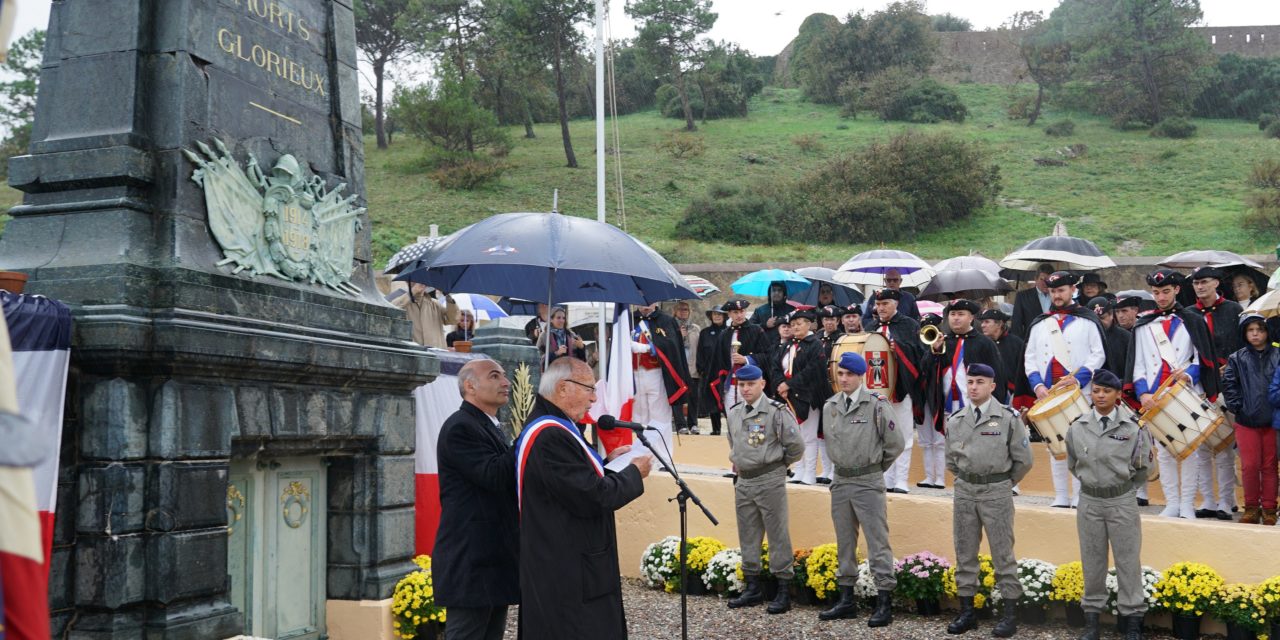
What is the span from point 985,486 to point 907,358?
2582 mm

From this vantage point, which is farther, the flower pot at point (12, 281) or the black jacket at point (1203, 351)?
the black jacket at point (1203, 351)

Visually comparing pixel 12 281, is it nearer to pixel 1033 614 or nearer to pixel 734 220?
pixel 1033 614

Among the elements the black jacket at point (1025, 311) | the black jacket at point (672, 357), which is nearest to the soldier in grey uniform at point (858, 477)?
the black jacket at point (1025, 311)

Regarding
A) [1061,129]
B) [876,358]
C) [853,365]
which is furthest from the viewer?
[1061,129]

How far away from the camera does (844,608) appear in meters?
9.66

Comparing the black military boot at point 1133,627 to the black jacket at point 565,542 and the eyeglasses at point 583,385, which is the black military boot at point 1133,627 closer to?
the black jacket at point 565,542

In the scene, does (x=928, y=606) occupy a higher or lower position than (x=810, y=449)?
lower

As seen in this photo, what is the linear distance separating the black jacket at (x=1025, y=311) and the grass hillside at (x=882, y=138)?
25.0 metres

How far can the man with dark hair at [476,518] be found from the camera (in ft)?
19.8

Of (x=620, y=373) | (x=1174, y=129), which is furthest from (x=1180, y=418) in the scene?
(x=1174, y=129)

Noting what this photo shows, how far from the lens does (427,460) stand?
9.29 metres

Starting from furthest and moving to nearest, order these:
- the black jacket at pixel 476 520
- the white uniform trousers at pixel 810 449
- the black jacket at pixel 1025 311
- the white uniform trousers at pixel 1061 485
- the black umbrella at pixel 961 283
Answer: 1. the black umbrella at pixel 961 283
2. the black jacket at pixel 1025 311
3. the white uniform trousers at pixel 810 449
4. the white uniform trousers at pixel 1061 485
5. the black jacket at pixel 476 520

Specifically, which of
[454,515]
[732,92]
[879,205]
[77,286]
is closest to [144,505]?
[77,286]

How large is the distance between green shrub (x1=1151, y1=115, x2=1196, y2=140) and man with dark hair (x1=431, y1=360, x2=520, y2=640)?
5955 centimetres
